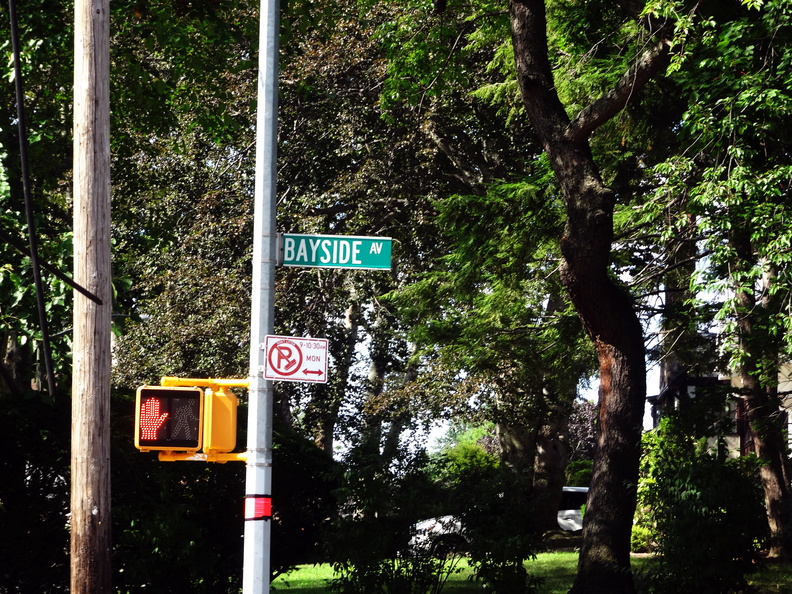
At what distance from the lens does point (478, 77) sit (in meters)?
22.2

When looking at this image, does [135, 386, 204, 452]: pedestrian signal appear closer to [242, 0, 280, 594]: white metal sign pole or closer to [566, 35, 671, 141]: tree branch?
[242, 0, 280, 594]: white metal sign pole

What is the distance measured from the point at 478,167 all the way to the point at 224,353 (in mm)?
7486

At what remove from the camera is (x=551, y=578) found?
16.7 metres

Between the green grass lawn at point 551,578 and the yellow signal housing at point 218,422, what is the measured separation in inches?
254

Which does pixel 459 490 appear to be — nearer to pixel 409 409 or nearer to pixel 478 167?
pixel 409 409

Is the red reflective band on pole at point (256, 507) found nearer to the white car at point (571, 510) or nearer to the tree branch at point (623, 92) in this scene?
the tree branch at point (623, 92)

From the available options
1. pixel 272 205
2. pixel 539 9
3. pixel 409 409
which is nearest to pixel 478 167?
pixel 409 409

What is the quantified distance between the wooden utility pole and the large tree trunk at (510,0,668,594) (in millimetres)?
6142

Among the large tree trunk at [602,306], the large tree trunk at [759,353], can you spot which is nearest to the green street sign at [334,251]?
the large tree trunk at [759,353]

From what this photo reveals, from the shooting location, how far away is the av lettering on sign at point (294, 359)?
6.52 m

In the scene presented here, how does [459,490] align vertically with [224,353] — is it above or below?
below

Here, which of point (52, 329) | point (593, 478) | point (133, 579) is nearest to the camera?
point (133, 579)

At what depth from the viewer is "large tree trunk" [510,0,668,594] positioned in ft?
40.0

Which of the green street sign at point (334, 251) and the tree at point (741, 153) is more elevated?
the tree at point (741, 153)
